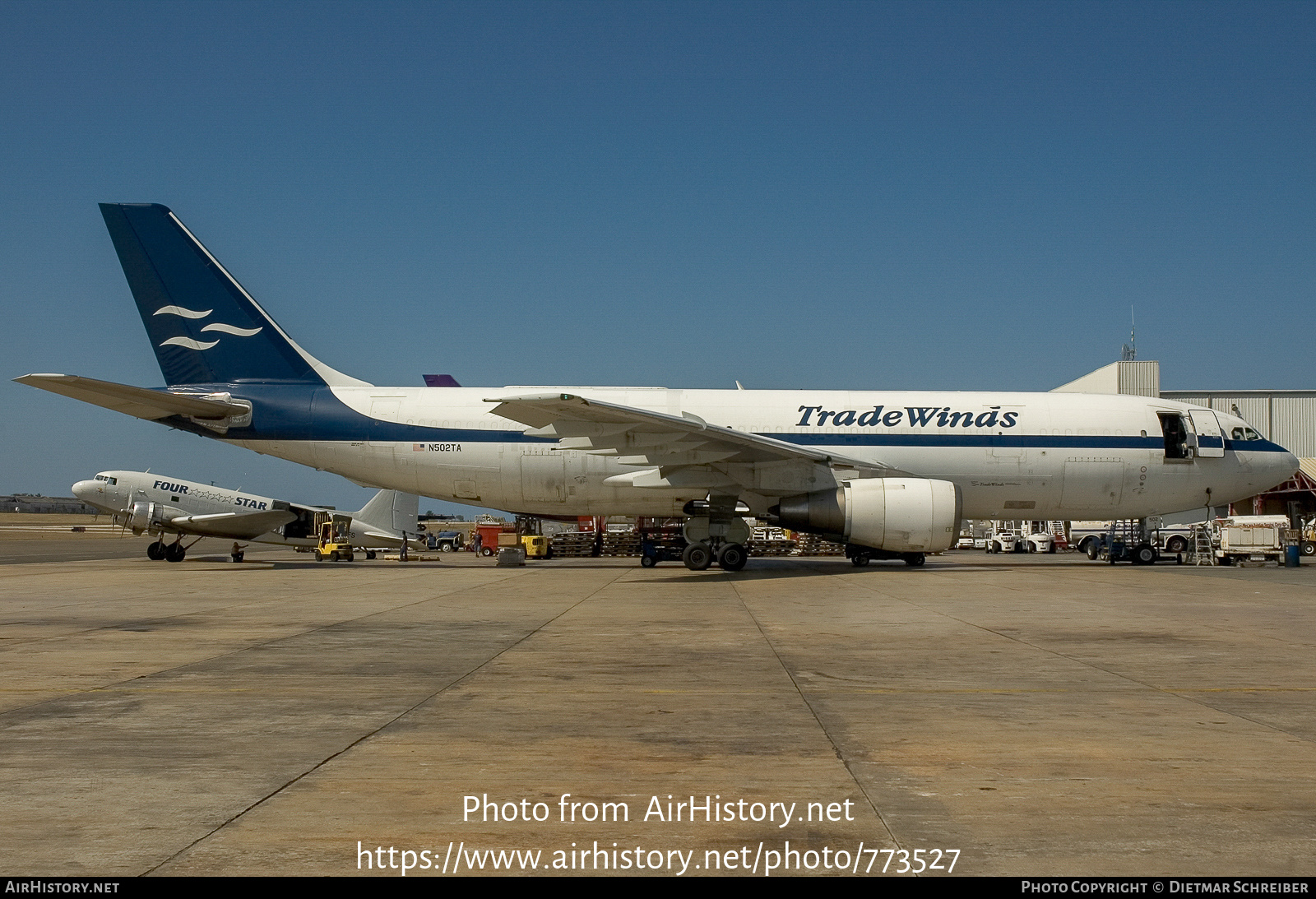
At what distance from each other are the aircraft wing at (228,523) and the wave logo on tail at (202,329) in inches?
323

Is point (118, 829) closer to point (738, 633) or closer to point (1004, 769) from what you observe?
point (1004, 769)

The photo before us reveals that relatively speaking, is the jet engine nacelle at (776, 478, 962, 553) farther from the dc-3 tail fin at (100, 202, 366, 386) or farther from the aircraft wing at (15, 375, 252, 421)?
the aircraft wing at (15, 375, 252, 421)

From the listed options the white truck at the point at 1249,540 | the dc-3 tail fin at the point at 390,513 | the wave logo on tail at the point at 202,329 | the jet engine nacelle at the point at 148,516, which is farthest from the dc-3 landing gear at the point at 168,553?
the white truck at the point at 1249,540

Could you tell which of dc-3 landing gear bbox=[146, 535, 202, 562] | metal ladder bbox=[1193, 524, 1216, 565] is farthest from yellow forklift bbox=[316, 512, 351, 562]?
metal ladder bbox=[1193, 524, 1216, 565]

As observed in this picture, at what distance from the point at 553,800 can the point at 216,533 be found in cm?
2789

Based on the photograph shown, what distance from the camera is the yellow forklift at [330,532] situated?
30.1 m

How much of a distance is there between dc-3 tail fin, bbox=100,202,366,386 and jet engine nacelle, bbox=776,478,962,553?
38.7 feet

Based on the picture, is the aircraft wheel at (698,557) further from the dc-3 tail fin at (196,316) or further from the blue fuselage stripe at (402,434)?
the dc-3 tail fin at (196,316)

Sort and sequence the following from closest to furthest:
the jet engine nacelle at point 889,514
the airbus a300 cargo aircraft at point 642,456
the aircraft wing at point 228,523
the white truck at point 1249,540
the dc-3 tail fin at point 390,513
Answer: the jet engine nacelle at point 889,514, the airbus a300 cargo aircraft at point 642,456, the white truck at point 1249,540, the aircraft wing at point 228,523, the dc-3 tail fin at point 390,513

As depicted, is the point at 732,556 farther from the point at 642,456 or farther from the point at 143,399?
the point at 143,399

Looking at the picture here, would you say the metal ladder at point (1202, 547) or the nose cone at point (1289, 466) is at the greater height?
the nose cone at point (1289, 466)

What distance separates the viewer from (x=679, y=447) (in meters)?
19.1

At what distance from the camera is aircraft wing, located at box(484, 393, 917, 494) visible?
1795 centimetres

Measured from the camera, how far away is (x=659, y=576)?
1964 cm
